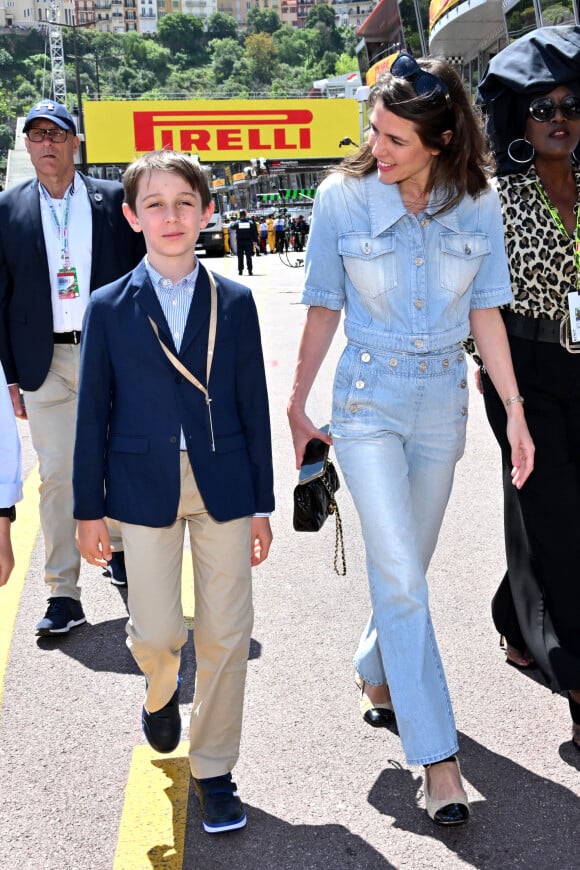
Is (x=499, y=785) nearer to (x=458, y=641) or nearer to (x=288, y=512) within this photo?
(x=458, y=641)

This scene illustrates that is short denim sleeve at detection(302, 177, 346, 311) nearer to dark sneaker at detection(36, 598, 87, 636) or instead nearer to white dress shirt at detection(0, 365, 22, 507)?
white dress shirt at detection(0, 365, 22, 507)

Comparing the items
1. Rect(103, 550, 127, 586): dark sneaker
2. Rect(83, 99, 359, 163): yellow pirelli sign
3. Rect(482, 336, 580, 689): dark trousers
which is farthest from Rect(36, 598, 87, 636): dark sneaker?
Rect(83, 99, 359, 163): yellow pirelli sign

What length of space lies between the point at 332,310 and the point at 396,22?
5050cm

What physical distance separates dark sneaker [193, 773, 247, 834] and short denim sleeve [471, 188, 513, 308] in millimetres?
1561

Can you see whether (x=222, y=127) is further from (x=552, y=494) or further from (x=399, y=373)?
(x=399, y=373)

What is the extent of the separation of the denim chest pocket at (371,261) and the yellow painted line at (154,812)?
155 centimetres

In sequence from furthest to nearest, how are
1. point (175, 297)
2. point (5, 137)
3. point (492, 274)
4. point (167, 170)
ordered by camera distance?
point (5, 137), point (492, 274), point (175, 297), point (167, 170)

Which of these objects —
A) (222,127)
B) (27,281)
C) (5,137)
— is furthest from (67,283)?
(5,137)

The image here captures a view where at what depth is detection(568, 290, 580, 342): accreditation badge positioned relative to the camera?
11.6 feet

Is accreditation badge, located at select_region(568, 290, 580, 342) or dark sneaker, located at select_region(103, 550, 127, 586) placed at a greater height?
accreditation badge, located at select_region(568, 290, 580, 342)

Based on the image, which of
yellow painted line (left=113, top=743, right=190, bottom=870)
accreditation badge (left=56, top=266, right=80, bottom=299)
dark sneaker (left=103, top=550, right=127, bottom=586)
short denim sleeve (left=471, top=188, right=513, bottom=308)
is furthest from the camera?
dark sneaker (left=103, top=550, right=127, bottom=586)

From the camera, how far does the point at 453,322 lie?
10.7 ft

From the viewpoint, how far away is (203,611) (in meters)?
3.14

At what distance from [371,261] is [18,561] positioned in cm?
316
